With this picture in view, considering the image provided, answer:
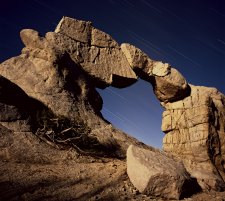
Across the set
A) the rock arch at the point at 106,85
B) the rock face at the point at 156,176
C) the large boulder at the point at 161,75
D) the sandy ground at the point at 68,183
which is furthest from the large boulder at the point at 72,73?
the rock face at the point at 156,176

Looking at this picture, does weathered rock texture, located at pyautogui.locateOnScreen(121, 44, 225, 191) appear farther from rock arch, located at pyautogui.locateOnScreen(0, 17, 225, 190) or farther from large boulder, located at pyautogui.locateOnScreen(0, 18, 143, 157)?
large boulder, located at pyautogui.locateOnScreen(0, 18, 143, 157)

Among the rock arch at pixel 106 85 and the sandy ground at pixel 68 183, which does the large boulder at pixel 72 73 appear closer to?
the rock arch at pixel 106 85

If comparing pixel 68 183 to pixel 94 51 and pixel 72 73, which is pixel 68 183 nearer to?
pixel 72 73

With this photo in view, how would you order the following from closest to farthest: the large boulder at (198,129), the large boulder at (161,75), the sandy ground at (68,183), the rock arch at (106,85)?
the sandy ground at (68,183) → the rock arch at (106,85) → the large boulder at (198,129) → the large boulder at (161,75)

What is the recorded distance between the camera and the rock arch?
29.4ft

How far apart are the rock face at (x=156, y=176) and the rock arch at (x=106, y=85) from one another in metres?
1.48

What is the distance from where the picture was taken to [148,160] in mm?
5656

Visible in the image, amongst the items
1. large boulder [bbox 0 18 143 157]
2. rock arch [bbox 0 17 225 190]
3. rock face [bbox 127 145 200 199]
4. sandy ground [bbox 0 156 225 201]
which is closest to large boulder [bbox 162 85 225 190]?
rock arch [bbox 0 17 225 190]

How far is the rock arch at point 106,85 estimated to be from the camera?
29.4 feet

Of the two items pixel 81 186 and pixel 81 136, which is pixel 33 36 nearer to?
pixel 81 136

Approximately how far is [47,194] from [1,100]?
2.78 metres

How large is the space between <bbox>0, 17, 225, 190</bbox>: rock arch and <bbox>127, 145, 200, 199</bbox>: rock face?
1.48 m

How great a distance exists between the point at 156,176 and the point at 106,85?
275 inches

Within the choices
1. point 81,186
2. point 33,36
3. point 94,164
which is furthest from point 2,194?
point 33,36
